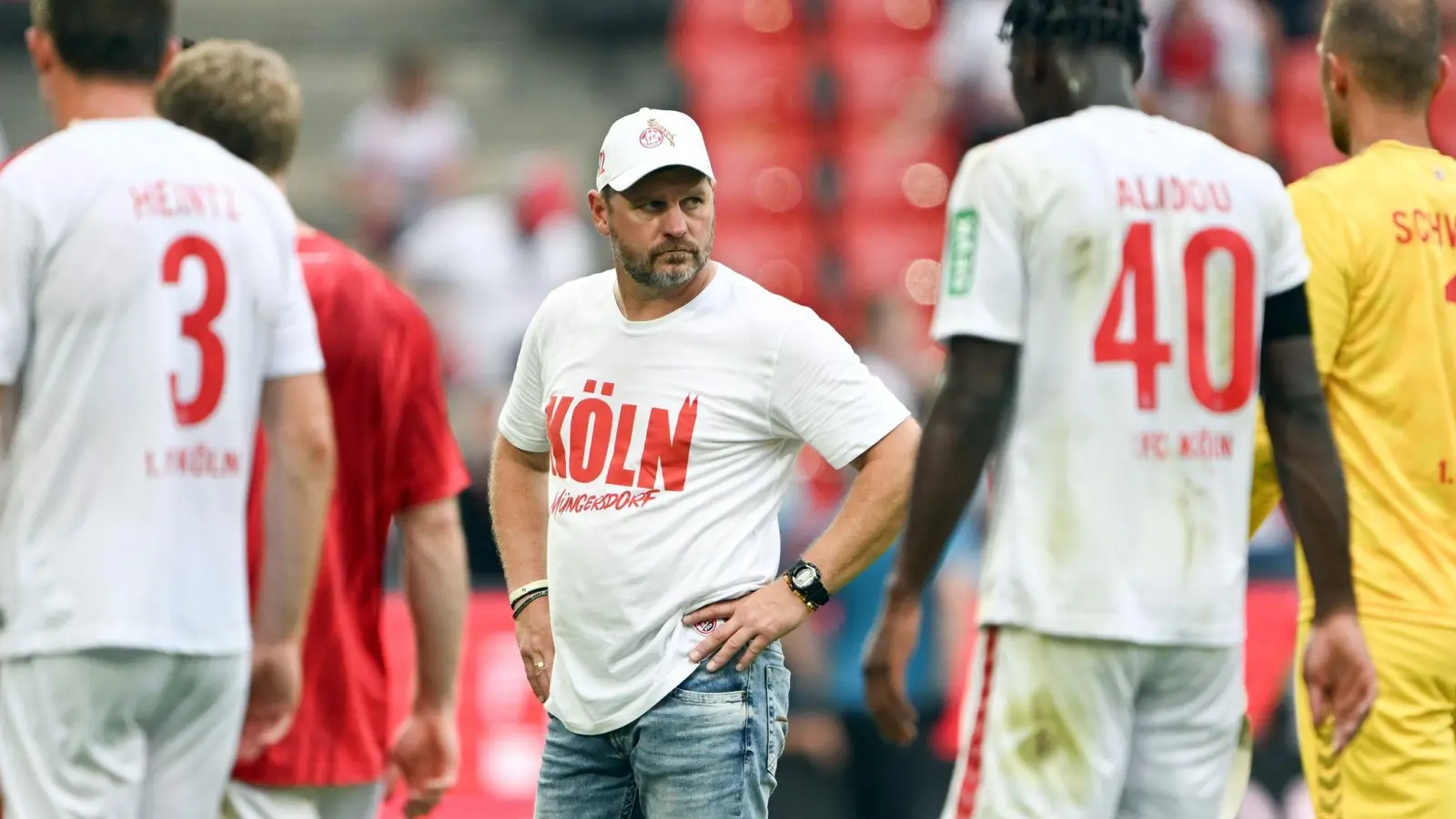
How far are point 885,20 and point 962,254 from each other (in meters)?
12.2

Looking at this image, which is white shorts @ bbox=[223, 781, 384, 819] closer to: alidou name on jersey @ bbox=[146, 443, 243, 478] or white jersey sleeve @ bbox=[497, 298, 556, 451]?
white jersey sleeve @ bbox=[497, 298, 556, 451]

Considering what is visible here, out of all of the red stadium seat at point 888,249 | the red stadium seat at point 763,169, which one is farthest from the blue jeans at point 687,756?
the red stadium seat at point 763,169

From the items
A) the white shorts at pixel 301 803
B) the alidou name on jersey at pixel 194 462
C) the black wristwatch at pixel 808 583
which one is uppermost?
the alidou name on jersey at pixel 194 462

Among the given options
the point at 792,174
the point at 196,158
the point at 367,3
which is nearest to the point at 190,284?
the point at 196,158

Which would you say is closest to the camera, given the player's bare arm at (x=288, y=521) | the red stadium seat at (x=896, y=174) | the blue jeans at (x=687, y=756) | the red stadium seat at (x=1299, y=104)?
the player's bare arm at (x=288, y=521)

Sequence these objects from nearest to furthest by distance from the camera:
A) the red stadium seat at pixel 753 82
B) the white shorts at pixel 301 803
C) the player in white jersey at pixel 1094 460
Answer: the player in white jersey at pixel 1094 460 < the white shorts at pixel 301 803 < the red stadium seat at pixel 753 82

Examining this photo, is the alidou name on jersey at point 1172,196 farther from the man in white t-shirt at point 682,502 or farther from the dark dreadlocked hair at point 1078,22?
the man in white t-shirt at point 682,502

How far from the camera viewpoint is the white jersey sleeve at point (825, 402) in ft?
16.5

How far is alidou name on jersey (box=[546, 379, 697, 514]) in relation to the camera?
5027mm

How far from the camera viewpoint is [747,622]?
4.95 metres

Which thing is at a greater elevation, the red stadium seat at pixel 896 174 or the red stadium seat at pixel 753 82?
the red stadium seat at pixel 753 82

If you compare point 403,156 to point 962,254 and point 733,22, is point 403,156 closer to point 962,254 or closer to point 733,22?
point 733,22

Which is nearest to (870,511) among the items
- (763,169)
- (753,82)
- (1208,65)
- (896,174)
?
(1208,65)

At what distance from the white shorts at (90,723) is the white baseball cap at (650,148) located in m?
1.51
